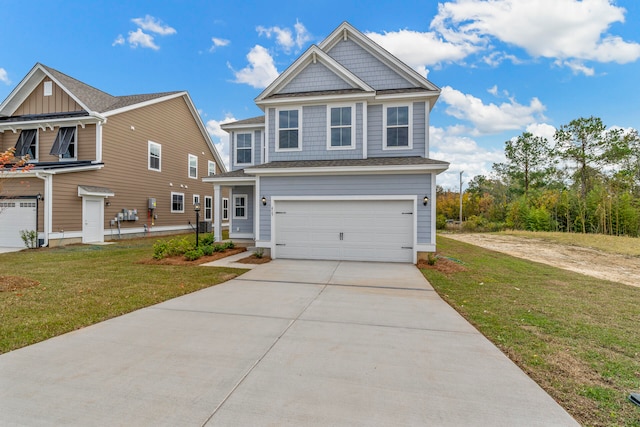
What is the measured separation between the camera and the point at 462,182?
3038cm

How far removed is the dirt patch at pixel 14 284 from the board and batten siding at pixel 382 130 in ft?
31.5

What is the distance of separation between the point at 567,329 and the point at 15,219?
18.5 metres

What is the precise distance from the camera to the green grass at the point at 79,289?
12.9ft

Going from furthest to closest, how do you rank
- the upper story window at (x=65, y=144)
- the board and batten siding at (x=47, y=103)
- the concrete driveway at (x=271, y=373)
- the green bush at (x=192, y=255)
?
the board and batten siding at (x=47, y=103), the upper story window at (x=65, y=144), the green bush at (x=192, y=255), the concrete driveway at (x=271, y=373)

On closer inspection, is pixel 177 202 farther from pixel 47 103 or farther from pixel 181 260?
pixel 181 260

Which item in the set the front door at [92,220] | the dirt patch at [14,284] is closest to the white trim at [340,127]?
the dirt patch at [14,284]

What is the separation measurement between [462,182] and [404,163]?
82.5ft

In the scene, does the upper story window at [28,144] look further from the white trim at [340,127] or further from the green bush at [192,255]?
the white trim at [340,127]

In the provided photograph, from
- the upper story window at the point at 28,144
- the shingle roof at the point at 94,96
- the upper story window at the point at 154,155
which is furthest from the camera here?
the upper story window at the point at 154,155

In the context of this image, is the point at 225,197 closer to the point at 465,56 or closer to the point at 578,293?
the point at 465,56

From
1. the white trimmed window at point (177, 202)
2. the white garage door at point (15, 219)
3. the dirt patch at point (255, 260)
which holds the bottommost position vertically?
the dirt patch at point (255, 260)

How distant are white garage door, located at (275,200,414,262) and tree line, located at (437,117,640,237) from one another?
19473 mm

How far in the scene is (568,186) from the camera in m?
29.8

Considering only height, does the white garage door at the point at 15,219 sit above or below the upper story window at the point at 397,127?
below
